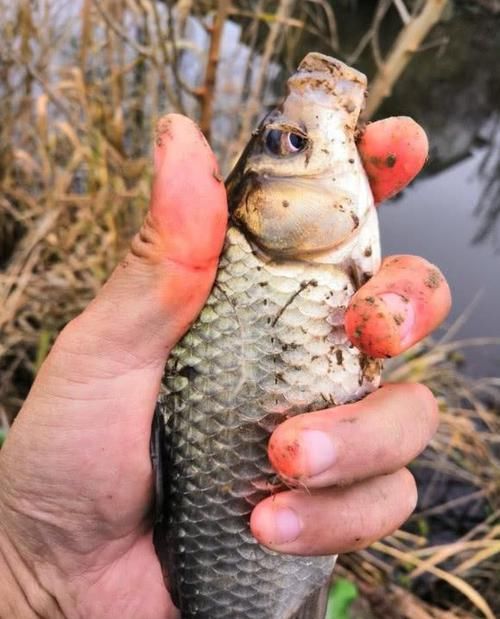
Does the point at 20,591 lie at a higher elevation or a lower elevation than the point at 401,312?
lower

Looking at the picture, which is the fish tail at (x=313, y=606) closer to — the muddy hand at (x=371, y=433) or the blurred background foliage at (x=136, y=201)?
the muddy hand at (x=371, y=433)

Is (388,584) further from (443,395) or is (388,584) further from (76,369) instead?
(76,369)

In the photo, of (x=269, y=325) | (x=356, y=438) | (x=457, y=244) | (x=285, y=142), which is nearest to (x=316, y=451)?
(x=356, y=438)

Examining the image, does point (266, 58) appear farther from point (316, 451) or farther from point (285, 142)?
point (316, 451)

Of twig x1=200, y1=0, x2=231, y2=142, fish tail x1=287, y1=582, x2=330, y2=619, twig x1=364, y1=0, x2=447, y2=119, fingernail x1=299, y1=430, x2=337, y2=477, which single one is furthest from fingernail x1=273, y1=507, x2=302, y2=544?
twig x1=200, y1=0, x2=231, y2=142

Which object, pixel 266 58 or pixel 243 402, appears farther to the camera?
→ pixel 266 58

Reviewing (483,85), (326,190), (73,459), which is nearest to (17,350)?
(73,459)
